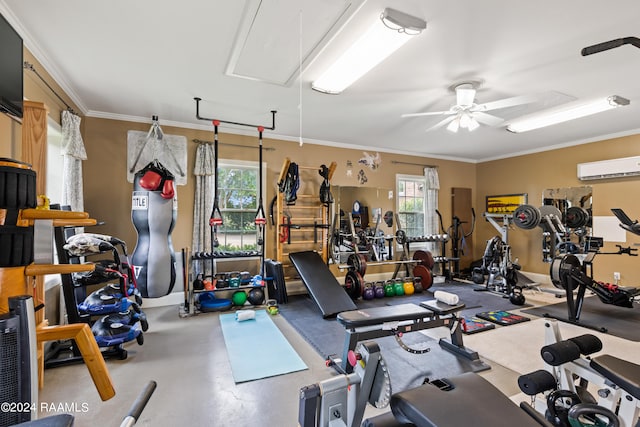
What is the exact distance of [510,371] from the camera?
2672 mm

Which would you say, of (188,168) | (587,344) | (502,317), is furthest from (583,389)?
(188,168)

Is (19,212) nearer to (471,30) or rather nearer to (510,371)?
(471,30)

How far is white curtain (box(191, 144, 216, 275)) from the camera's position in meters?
4.76

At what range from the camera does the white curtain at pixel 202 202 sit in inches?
187

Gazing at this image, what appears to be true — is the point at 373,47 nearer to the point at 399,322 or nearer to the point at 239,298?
the point at 399,322

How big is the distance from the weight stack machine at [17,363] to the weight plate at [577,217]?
7.29m

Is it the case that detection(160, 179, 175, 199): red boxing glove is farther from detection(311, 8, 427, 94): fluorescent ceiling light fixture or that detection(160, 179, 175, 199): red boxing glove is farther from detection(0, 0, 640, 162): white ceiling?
detection(311, 8, 427, 94): fluorescent ceiling light fixture

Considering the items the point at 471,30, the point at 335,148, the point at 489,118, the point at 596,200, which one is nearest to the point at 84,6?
the point at 471,30

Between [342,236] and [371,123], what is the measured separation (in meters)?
2.18

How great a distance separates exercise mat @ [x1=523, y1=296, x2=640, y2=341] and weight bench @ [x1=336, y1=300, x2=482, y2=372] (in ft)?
6.94

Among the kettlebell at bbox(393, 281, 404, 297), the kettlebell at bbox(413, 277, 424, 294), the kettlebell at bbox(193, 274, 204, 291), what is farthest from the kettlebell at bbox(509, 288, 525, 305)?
the kettlebell at bbox(193, 274, 204, 291)

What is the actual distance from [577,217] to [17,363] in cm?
733

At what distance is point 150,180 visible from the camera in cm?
357

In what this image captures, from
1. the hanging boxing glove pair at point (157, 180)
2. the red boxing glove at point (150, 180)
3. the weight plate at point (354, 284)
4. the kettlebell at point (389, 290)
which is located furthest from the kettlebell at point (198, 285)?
the kettlebell at point (389, 290)
